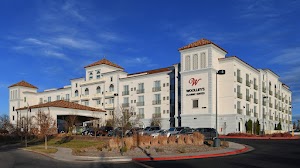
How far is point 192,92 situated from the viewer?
59.5m

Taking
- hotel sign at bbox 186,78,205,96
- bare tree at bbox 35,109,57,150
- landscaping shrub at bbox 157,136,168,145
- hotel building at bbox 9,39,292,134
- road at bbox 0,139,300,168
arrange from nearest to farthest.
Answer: road at bbox 0,139,300,168 → landscaping shrub at bbox 157,136,168,145 → bare tree at bbox 35,109,57,150 → hotel building at bbox 9,39,292,134 → hotel sign at bbox 186,78,205,96

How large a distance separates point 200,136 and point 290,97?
8060cm

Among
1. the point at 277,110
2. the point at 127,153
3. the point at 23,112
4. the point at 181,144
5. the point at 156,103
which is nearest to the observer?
the point at 127,153

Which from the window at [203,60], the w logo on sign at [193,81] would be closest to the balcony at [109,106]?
the w logo on sign at [193,81]

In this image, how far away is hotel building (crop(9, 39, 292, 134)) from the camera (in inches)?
2276

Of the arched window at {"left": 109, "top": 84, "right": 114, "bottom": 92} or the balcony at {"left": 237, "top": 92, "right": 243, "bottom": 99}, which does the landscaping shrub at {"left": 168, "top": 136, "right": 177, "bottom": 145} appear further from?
the arched window at {"left": 109, "top": 84, "right": 114, "bottom": 92}

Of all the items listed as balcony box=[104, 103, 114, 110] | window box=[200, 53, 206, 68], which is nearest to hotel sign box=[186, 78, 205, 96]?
window box=[200, 53, 206, 68]

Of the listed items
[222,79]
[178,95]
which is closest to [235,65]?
[222,79]

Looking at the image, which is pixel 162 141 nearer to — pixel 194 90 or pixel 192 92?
pixel 194 90

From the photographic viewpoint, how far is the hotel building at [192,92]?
57812 mm

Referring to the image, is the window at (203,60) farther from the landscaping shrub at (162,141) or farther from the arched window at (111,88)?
the landscaping shrub at (162,141)

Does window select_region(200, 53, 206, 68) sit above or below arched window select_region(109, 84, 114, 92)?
above

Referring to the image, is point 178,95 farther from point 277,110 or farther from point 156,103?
point 277,110

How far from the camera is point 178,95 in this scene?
64.4 meters
